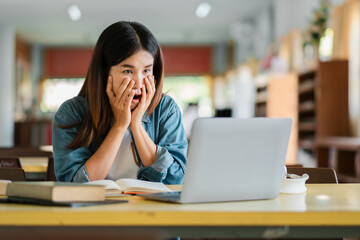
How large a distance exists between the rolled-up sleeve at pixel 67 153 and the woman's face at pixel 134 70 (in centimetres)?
21

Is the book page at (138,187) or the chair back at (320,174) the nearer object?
the book page at (138,187)

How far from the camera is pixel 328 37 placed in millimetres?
7836

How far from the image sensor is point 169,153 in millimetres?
2078

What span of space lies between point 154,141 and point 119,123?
0.80 feet

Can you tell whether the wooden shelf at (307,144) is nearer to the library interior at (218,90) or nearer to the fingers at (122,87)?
the library interior at (218,90)

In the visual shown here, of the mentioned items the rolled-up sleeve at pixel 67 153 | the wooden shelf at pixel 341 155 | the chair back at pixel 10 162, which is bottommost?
the wooden shelf at pixel 341 155

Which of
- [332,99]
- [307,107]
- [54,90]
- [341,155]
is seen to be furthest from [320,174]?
[54,90]

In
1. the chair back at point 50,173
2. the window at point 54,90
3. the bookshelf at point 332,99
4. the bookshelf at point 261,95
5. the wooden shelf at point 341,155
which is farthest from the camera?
the window at point 54,90

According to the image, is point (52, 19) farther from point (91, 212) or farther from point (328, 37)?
point (91, 212)

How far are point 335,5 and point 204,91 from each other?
1040 centimetres

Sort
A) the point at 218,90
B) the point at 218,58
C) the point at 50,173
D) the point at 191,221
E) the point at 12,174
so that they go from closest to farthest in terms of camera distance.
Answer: the point at 191,221
the point at 12,174
the point at 50,173
the point at 218,90
the point at 218,58

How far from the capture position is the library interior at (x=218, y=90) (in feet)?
3.95

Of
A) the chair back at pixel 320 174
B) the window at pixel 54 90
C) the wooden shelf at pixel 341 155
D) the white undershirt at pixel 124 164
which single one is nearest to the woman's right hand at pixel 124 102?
the white undershirt at pixel 124 164

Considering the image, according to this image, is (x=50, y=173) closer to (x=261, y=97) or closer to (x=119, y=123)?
(x=119, y=123)
